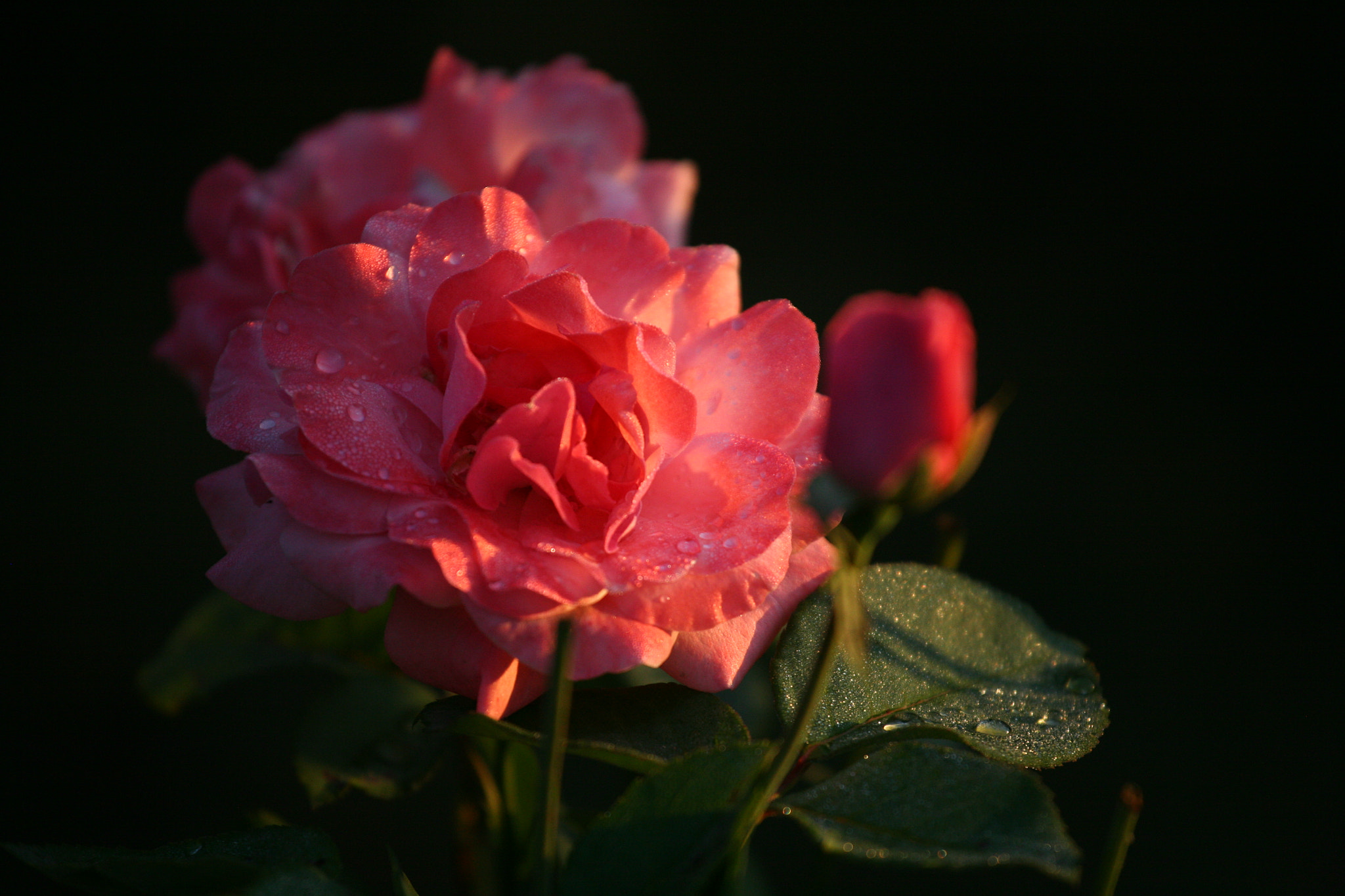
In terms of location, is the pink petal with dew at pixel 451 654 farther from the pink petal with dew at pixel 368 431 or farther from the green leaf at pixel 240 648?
the green leaf at pixel 240 648

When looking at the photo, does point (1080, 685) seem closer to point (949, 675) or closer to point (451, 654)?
point (949, 675)

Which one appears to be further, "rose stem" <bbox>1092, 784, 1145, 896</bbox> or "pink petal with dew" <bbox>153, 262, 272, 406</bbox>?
"pink petal with dew" <bbox>153, 262, 272, 406</bbox>

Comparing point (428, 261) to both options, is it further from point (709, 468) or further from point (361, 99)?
point (361, 99)

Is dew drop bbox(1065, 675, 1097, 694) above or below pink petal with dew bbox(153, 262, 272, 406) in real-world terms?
below

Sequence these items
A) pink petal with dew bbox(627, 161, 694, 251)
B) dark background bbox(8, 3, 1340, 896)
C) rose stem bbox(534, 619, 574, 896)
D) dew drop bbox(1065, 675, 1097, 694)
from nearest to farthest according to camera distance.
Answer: rose stem bbox(534, 619, 574, 896) → dew drop bbox(1065, 675, 1097, 694) → pink petal with dew bbox(627, 161, 694, 251) → dark background bbox(8, 3, 1340, 896)

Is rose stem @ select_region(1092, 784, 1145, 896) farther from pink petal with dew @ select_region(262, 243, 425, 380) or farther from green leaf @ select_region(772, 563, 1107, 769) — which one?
pink petal with dew @ select_region(262, 243, 425, 380)

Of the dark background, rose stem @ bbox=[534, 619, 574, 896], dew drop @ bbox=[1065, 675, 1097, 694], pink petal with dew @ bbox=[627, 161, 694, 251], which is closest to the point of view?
rose stem @ bbox=[534, 619, 574, 896]

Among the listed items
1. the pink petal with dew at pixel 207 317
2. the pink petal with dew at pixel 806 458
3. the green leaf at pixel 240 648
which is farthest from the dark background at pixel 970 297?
the pink petal with dew at pixel 806 458

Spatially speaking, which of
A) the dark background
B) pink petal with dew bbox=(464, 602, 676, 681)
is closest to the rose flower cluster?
pink petal with dew bbox=(464, 602, 676, 681)
